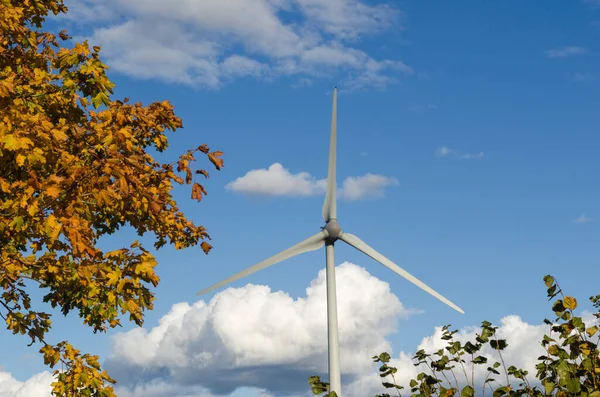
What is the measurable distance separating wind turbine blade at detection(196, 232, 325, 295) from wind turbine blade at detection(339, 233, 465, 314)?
698 mm

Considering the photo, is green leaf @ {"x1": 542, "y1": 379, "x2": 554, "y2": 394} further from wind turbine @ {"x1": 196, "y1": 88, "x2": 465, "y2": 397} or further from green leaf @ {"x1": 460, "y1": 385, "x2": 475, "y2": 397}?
wind turbine @ {"x1": 196, "y1": 88, "x2": 465, "y2": 397}

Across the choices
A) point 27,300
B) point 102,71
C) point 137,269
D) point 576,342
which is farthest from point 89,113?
point 576,342

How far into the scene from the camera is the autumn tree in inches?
420

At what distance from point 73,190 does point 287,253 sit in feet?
37.0

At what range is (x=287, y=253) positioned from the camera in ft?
70.9

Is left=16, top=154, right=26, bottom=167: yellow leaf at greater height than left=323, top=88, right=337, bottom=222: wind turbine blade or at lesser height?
lesser

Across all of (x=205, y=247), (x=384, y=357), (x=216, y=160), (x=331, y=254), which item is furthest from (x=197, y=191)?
(x=331, y=254)

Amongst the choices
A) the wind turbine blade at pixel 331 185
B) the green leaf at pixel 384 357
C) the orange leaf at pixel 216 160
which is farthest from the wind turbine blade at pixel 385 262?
the green leaf at pixel 384 357

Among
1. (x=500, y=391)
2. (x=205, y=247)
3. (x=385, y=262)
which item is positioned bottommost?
(x=500, y=391)

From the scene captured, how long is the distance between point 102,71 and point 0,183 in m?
3.12

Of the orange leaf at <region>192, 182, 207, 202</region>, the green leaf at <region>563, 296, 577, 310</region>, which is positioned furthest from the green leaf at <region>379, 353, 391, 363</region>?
the orange leaf at <region>192, 182, 207, 202</region>

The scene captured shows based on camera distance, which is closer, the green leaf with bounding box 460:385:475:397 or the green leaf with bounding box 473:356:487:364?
the green leaf with bounding box 460:385:475:397

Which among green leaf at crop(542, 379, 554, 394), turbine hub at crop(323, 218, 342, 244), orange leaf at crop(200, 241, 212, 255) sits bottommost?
green leaf at crop(542, 379, 554, 394)

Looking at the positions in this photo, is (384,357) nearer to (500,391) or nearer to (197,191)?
(500,391)
